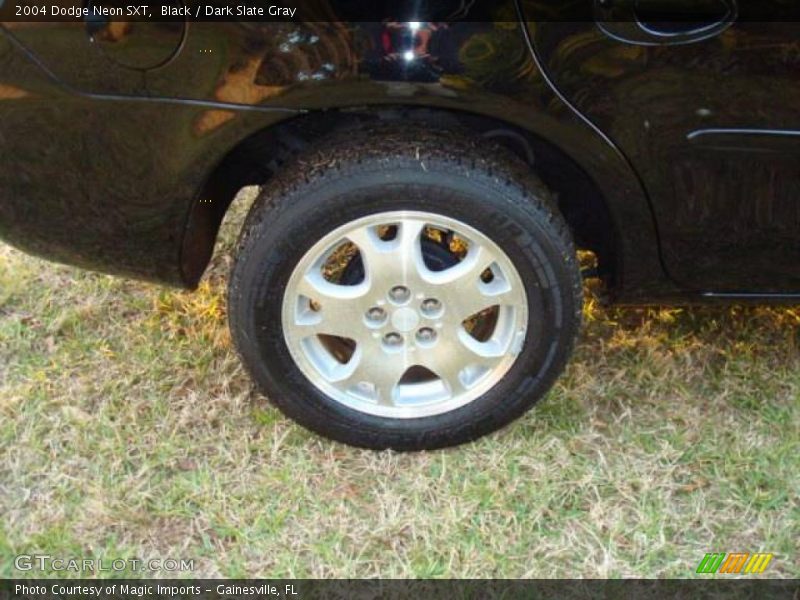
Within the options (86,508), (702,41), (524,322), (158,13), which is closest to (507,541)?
(524,322)

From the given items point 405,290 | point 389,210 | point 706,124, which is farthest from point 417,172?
point 706,124

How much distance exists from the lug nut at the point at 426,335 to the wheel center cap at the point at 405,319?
0.04 m

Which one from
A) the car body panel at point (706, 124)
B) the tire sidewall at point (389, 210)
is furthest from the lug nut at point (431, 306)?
the car body panel at point (706, 124)

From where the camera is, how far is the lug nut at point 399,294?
100 inches

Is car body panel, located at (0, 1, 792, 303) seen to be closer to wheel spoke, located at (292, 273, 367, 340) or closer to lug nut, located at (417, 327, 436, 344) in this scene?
wheel spoke, located at (292, 273, 367, 340)

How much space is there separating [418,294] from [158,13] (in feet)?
3.04

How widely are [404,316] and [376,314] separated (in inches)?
3.0

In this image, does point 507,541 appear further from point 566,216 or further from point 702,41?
point 702,41

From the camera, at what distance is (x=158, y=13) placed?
2.17 meters

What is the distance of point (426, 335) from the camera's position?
2623 millimetres

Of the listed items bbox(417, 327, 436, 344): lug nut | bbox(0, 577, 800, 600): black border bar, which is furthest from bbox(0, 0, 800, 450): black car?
bbox(0, 577, 800, 600): black border bar

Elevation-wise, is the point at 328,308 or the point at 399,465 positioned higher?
the point at 328,308

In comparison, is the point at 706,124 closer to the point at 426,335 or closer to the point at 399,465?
the point at 426,335

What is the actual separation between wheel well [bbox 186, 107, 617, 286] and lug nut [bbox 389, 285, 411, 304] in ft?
1.41
